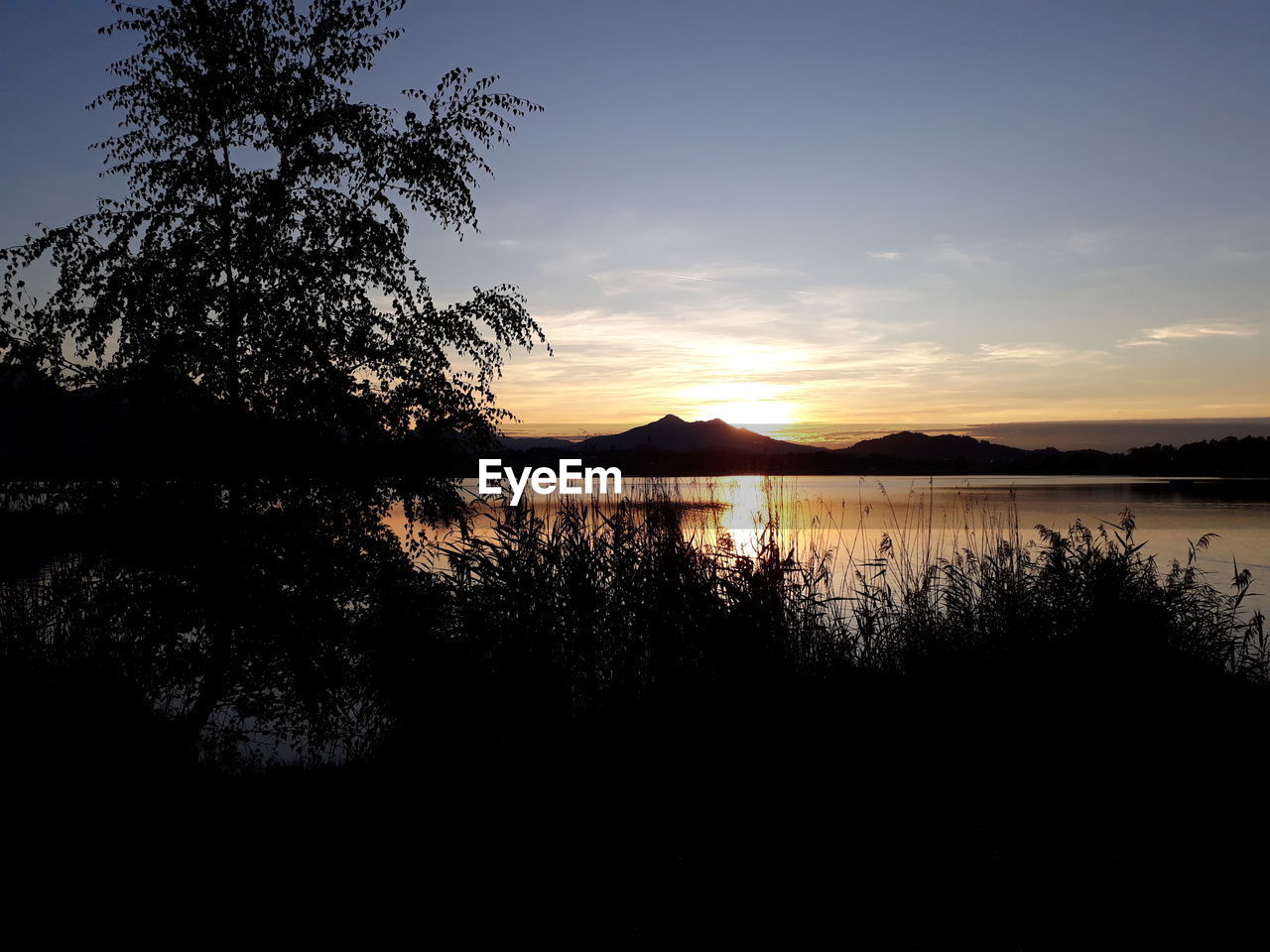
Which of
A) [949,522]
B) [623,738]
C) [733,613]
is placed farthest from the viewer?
[949,522]

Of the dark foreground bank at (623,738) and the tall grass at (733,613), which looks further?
the tall grass at (733,613)

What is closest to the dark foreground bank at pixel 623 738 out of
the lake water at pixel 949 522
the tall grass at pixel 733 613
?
the tall grass at pixel 733 613

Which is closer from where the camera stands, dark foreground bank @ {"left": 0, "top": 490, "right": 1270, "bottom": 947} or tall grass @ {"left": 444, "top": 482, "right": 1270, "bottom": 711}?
dark foreground bank @ {"left": 0, "top": 490, "right": 1270, "bottom": 947}

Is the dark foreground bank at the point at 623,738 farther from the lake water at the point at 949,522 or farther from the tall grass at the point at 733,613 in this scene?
the lake water at the point at 949,522

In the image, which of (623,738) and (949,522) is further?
(949,522)

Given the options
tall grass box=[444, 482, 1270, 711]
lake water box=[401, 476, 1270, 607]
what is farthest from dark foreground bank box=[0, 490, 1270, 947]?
lake water box=[401, 476, 1270, 607]

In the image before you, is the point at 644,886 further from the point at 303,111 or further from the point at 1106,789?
the point at 303,111

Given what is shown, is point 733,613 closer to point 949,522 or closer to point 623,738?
point 623,738

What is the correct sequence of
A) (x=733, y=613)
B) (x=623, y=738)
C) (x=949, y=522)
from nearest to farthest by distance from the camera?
(x=623, y=738) → (x=733, y=613) → (x=949, y=522)

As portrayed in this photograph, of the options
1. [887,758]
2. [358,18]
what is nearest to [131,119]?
[358,18]

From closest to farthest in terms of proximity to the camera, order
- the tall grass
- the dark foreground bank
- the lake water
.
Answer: the dark foreground bank
the tall grass
the lake water

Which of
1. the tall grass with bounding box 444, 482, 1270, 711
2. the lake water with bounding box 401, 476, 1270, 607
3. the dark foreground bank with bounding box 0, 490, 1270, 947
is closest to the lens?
the dark foreground bank with bounding box 0, 490, 1270, 947

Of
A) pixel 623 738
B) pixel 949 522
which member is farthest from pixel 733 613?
pixel 949 522

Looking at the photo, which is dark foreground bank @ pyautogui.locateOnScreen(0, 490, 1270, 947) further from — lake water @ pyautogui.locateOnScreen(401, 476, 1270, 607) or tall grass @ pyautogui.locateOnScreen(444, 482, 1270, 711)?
lake water @ pyautogui.locateOnScreen(401, 476, 1270, 607)
